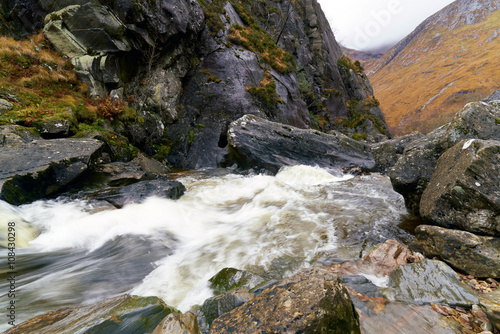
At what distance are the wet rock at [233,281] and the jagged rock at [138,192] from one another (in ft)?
16.5

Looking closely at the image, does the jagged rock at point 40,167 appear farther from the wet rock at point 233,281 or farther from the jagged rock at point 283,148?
the jagged rock at point 283,148

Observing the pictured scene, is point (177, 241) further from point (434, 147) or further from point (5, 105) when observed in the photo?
point (5, 105)

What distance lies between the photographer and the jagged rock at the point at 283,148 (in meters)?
13.6

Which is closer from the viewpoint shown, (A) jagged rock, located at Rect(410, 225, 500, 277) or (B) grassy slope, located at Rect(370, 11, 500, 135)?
(A) jagged rock, located at Rect(410, 225, 500, 277)

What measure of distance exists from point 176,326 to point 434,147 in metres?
7.99

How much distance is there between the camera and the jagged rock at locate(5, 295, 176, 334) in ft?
7.57

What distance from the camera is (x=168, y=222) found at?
6910mm

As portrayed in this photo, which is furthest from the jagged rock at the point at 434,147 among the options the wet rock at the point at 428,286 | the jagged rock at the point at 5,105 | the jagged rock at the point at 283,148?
the jagged rock at the point at 5,105

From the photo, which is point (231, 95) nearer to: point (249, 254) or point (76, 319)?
point (249, 254)

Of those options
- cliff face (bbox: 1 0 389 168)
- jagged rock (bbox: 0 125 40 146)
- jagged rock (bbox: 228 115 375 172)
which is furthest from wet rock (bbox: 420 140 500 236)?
cliff face (bbox: 1 0 389 168)

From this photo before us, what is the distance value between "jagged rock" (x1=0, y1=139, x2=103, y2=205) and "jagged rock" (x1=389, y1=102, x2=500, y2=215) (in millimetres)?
10803

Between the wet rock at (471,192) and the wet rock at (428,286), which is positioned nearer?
the wet rock at (428,286)

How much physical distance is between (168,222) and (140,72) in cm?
1442

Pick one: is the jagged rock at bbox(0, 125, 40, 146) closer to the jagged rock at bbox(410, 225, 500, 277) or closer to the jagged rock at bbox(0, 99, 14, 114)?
the jagged rock at bbox(0, 99, 14, 114)
